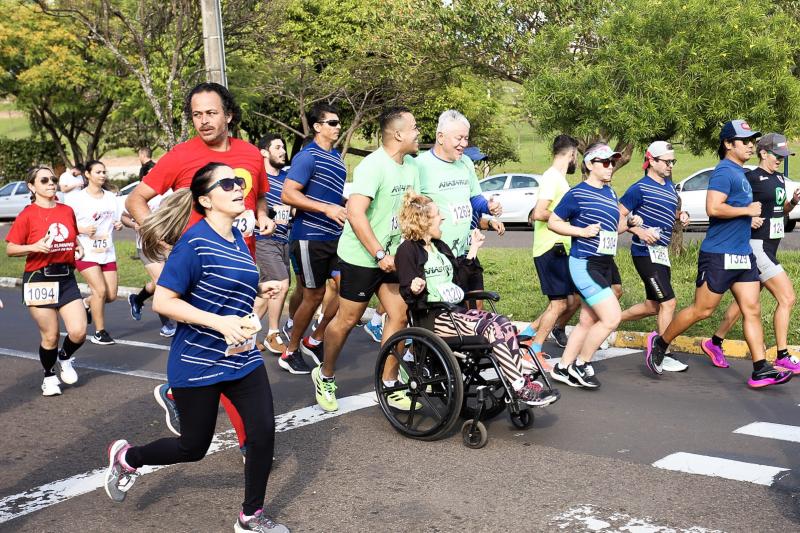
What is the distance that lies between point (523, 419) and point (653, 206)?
8.87ft

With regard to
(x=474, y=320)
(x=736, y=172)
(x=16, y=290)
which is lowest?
(x=16, y=290)

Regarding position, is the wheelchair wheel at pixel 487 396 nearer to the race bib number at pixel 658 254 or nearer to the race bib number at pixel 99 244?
the race bib number at pixel 658 254

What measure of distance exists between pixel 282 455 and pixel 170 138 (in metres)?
15.5

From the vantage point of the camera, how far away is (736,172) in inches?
294

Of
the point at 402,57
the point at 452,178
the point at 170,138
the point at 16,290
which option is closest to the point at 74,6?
the point at 170,138

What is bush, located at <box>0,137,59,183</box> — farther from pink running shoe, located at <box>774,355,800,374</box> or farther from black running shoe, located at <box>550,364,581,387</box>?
pink running shoe, located at <box>774,355,800,374</box>

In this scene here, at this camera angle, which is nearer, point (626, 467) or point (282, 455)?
point (626, 467)

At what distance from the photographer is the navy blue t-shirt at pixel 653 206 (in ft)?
26.6

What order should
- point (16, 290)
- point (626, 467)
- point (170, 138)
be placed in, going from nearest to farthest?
point (626, 467)
point (16, 290)
point (170, 138)

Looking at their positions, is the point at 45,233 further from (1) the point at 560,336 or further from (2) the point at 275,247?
(1) the point at 560,336

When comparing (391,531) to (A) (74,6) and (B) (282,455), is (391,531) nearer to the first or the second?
(B) (282,455)

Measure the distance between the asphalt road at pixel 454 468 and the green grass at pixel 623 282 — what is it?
5.68 feet

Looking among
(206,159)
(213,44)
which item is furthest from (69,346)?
(213,44)

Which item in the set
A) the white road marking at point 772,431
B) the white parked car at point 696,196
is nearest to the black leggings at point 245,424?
the white road marking at point 772,431
